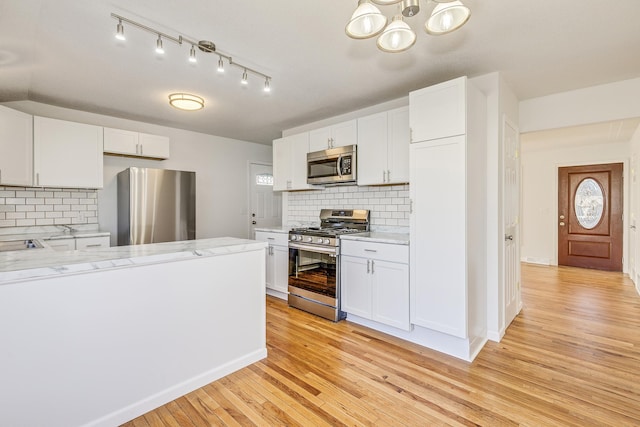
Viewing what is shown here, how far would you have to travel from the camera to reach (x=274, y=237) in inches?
158

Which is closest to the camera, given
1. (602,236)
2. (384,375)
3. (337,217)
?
(384,375)

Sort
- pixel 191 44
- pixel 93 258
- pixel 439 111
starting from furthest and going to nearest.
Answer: pixel 439 111 → pixel 191 44 → pixel 93 258

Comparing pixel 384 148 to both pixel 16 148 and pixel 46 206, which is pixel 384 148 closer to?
pixel 16 148

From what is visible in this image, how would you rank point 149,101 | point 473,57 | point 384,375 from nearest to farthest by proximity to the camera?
1. point 384,375
2. point 473,57
3. point 149,101

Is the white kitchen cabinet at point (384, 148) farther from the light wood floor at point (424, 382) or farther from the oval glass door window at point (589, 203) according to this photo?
the oval glass door window at point (589, 203)

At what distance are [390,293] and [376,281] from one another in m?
0.18

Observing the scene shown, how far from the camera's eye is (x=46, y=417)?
1481 millimetres

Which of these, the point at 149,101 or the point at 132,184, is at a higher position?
the point at 149,101

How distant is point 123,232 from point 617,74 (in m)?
5.35

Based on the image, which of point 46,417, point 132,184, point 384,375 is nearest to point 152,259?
point 46,417

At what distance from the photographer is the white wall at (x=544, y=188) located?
5695mm

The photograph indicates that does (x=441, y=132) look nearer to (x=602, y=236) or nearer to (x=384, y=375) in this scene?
(x=384, y=375)

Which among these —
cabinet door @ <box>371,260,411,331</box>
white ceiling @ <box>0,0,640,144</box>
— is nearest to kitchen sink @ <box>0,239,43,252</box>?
white ceiling @ <box>0,0,640,144</box>

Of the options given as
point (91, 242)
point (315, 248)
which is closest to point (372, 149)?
point (315, 248)
